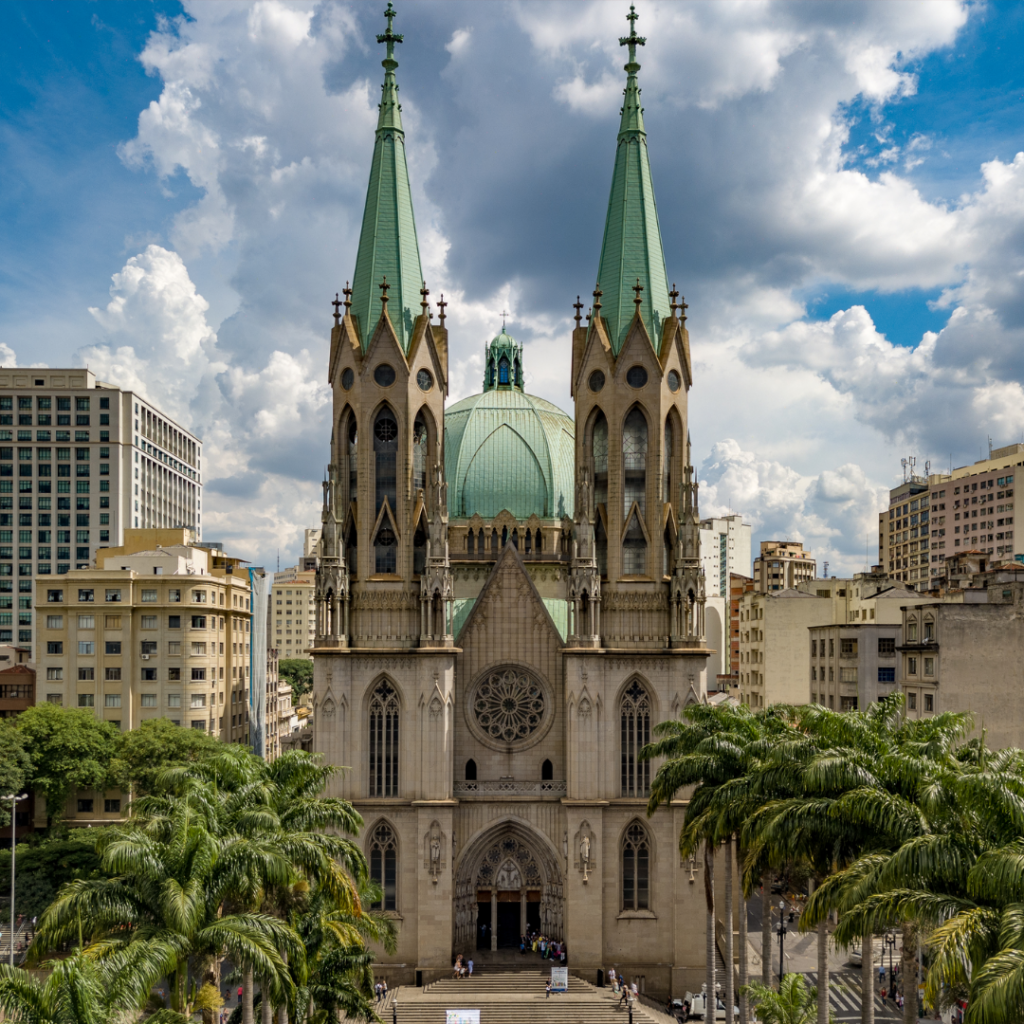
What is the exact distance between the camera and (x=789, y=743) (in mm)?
33562

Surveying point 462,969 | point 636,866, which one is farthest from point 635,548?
point 462,969

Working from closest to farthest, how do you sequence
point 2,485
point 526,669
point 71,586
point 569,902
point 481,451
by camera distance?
point 569,902 < point 526,669 < point 481,451 < point 71,586 < point 2,485

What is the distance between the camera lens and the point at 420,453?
57812 mm

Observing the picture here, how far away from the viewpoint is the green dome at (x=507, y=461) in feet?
212

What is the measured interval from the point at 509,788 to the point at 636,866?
7560 mm

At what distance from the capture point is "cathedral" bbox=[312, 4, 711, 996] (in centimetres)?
5288

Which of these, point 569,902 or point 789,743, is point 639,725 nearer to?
point 569,902

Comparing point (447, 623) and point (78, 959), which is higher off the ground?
point (447, 623)

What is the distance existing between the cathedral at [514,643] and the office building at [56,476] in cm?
8281

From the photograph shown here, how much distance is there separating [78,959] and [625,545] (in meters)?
39.9

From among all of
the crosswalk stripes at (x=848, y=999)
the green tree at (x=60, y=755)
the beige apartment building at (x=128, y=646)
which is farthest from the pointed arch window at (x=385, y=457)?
the crosswalk stripes at (x=848, y=999)

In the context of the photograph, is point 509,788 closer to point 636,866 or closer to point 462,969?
point 636,866

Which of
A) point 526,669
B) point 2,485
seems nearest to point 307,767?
point 526,669

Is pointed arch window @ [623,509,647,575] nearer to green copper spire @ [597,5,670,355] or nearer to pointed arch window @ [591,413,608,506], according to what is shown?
pointed arch window @ [591,413,608,506]
